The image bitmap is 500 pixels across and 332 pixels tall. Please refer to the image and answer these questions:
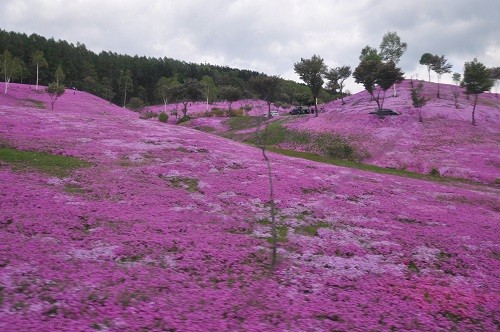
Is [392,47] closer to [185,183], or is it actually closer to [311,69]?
[311,69]

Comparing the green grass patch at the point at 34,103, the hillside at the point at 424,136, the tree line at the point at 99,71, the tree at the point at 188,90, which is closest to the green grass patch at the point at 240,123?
the hillside at the point at 424,136

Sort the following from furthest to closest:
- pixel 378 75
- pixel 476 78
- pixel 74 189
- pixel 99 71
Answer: pixel 99 71, pixel 378 75, pixel 476 78, pixel 74 189

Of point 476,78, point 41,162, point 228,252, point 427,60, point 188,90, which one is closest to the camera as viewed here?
point 228,252

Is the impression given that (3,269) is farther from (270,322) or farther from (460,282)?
(460,282)

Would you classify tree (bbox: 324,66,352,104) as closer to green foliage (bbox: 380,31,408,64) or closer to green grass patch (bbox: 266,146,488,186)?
green foliage (bbox: 380,31,408,64)

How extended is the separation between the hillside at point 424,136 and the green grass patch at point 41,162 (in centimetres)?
1866

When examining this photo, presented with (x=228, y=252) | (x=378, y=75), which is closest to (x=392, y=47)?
(x=378, y=75)

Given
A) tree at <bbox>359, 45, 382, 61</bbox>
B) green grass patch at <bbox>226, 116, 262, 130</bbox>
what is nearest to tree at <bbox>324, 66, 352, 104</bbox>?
tree at <bbox>359, 45, 382, 61</bbox>

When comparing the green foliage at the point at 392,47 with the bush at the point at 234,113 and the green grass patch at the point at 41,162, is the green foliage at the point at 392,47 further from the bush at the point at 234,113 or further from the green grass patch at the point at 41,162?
the green grass patch at the point at 41,162

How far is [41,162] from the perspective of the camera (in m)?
22.0

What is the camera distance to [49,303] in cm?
813

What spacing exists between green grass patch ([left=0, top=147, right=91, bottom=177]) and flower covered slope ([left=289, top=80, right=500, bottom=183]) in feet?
102

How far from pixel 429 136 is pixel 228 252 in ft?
148

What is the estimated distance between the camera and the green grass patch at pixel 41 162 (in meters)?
20.7
